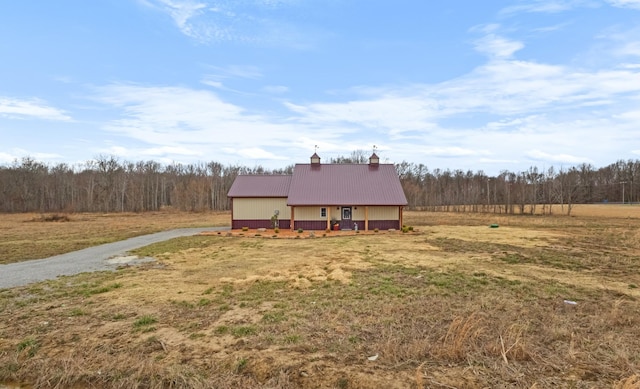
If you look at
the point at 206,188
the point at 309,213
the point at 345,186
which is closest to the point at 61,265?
the point at 309,213

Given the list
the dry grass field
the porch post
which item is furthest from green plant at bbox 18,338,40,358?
the porch post

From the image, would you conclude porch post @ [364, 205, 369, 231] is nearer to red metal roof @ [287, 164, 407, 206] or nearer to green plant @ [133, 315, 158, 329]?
red metal roof @ [287, 164, 407, 206]

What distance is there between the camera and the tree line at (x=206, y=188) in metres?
58.2

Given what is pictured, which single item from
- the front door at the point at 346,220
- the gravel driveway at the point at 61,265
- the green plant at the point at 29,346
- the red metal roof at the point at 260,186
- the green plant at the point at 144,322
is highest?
the red metal roof at the point at 260,186

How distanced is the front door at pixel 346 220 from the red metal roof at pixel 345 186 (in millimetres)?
869

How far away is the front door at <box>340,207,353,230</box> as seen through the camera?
82.9ft

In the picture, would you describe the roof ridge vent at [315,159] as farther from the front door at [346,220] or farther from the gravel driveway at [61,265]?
the gravel driveway at [61,265]

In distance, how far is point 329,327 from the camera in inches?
243

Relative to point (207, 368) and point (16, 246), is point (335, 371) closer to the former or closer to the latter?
point (207, 368)

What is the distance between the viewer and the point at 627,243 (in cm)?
1795

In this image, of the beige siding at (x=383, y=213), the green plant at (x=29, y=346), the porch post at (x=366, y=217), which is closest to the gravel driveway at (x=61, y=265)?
the green plant at (x=29, y=346)

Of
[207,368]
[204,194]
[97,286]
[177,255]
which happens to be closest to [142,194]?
[204,194]

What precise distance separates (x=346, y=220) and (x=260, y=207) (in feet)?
22.6

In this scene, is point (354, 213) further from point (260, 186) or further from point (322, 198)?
point (260, 186)
